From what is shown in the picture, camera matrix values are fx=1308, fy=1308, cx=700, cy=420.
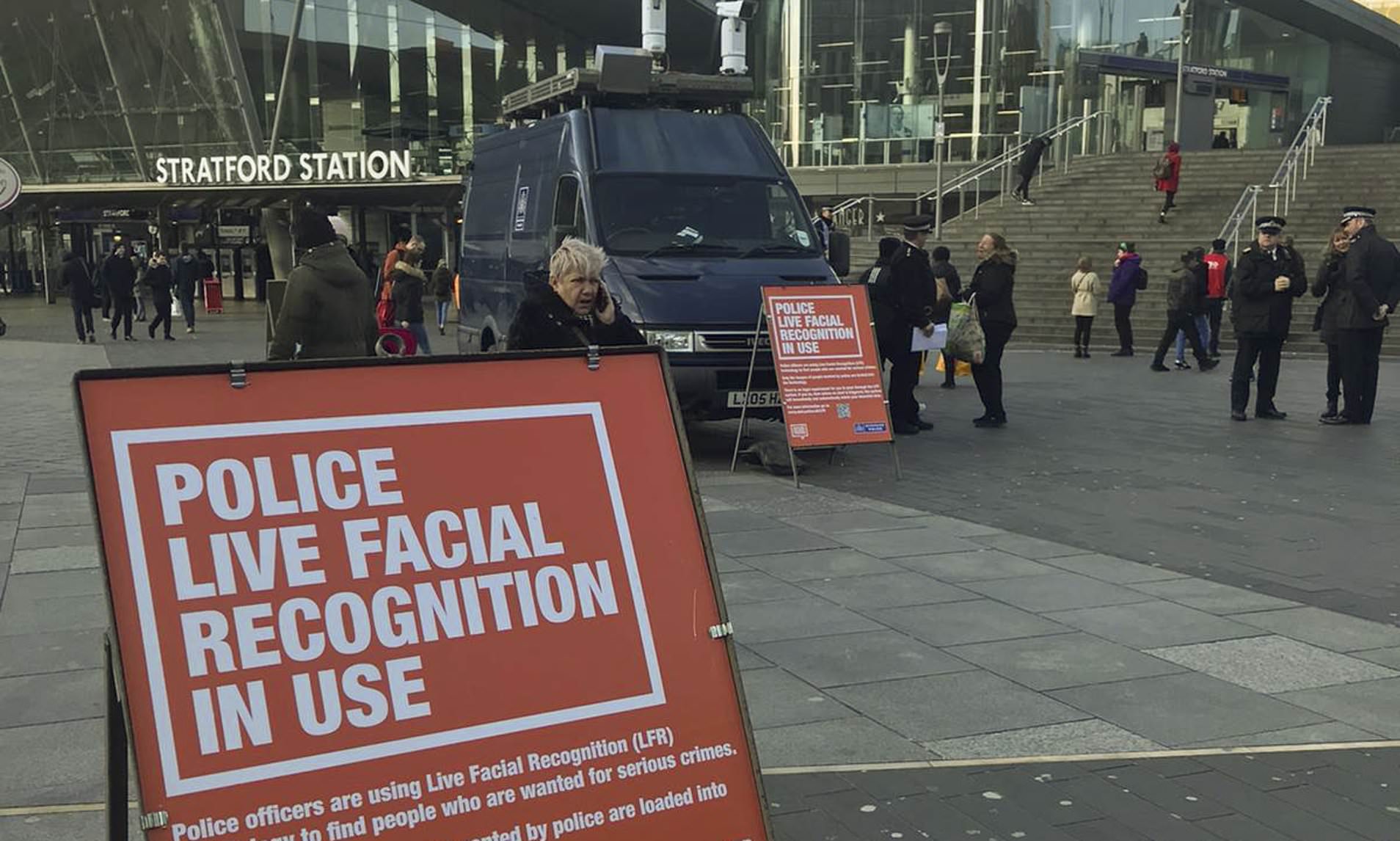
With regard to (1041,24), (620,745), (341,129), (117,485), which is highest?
(1041,24)

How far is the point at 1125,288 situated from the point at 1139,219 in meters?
9.80

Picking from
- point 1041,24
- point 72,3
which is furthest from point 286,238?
point 1041,24

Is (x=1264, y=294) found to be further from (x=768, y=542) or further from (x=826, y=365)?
(x=768, y=542)

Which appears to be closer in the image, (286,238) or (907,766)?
(907,766)

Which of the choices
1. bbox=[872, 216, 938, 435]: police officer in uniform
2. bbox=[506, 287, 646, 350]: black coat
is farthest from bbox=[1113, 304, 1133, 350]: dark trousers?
bbox=[506, 287, 646, 350]: black coat

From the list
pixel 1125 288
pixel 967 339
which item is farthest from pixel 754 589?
pixel 1125 288

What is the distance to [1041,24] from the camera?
42.1 metres

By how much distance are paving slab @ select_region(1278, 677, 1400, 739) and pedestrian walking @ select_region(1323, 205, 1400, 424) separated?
802cm

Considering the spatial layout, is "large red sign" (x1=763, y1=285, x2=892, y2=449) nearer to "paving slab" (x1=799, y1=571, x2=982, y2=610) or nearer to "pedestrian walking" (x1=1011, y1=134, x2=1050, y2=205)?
"paving slab" (x1=799, y1=571, x2=982, y2=610)

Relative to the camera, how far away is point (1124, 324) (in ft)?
64.5

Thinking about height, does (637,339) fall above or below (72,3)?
below

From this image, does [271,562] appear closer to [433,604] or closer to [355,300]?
[433,604]

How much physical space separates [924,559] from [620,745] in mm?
4498

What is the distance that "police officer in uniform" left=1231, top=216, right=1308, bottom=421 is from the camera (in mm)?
12180
